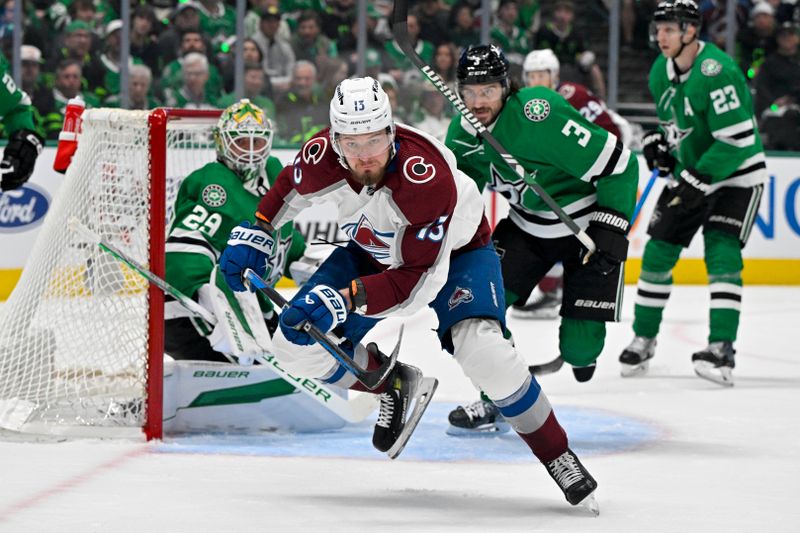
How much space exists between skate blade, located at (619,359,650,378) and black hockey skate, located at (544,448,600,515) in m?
1.98

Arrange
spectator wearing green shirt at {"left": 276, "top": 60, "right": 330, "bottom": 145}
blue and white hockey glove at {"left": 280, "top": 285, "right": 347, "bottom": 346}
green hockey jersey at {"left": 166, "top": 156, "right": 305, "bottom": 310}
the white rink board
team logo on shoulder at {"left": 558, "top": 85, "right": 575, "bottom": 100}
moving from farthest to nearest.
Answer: spectator wearing green shirt at {"left": 276, "top": 60, "right": 330, "bottom": 145} < the white rink board < team logo on shoulder at {"left": 558, "top": 85, "right": 575, "bottom": 100} < green hockey jersey at {"left": 166, "top": 156, "right": 305, "bottom": 310} < blue and white hockey glove at {"left": 280, "top": 285, "right": 347, "bottom": 346}

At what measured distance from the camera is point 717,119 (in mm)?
4516

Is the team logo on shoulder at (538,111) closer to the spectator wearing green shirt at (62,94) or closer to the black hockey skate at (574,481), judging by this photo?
the black hockey skate at (574,481)

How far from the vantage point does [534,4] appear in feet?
27.0

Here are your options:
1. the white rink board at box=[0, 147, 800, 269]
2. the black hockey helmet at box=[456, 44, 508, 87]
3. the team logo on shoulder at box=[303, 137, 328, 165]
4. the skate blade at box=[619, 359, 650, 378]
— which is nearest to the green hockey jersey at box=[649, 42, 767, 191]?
the skate blade at box=[619, 359, 650, 378]

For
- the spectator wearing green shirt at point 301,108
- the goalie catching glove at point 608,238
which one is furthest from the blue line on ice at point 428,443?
the spectator wearing green shirt at point 301,108

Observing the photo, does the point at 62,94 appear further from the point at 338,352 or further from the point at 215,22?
the point at 338,352

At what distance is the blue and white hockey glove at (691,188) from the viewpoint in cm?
449

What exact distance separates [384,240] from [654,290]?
2.10 meters

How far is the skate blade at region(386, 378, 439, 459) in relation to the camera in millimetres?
3008

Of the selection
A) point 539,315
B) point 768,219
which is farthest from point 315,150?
point 768,219

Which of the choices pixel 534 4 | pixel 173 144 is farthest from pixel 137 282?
pixel 534 4

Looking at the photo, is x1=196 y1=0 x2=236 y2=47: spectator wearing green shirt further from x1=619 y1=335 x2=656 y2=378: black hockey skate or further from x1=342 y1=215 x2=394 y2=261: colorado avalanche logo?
x1=342 y1=215 x2=394 y2=261: colorado avalanche logo

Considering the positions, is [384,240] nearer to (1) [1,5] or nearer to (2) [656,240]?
(2) [656,240]
